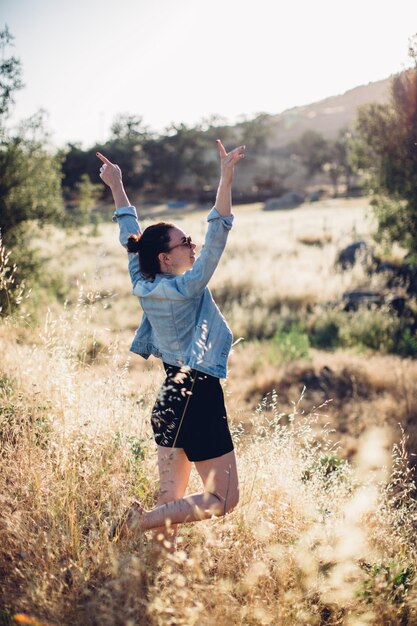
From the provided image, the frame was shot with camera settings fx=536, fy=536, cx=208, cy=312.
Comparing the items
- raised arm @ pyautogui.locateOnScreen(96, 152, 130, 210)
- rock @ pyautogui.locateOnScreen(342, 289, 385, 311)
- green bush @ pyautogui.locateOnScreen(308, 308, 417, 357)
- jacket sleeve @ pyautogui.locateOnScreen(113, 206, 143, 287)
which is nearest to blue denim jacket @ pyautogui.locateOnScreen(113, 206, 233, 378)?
jacket sleeve @ pyautogui.locateOnScreen(113, 206, 143, 287)

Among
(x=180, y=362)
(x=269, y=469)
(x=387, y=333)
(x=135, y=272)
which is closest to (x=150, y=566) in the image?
(x=180, y=362)

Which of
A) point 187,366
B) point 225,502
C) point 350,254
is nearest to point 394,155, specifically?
point 187,366

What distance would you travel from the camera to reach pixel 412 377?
7.94m

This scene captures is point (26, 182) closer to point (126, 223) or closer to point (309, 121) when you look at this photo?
point (126, 223)

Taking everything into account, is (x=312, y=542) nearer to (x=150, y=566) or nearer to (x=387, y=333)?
(x=150, y=566)

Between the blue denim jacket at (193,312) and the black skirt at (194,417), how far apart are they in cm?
10

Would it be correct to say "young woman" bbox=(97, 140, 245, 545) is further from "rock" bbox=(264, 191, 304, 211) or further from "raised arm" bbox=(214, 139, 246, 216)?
"rock" bbox=(264, 191, 304, 211)

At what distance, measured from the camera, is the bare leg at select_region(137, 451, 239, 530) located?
2717 millimetres

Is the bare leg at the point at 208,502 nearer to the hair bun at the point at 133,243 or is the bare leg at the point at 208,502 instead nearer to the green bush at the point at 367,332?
the hair bun at the point at 133,243

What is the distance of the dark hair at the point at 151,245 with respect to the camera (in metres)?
2.94

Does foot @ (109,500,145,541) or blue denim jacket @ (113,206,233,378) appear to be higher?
blue denim jacket @ (113,206,233,378)

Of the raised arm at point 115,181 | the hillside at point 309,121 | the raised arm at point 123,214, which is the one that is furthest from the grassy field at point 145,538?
the hillside at point 309,121

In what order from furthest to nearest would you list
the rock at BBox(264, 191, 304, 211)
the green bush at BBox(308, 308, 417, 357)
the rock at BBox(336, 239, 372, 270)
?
the rock at BBox(264, 191, 304, 211)
the rock at BBox(336, 239, 372, 270)
the green bush at BBox(308, 308, 417, 357)

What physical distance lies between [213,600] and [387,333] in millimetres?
9016
